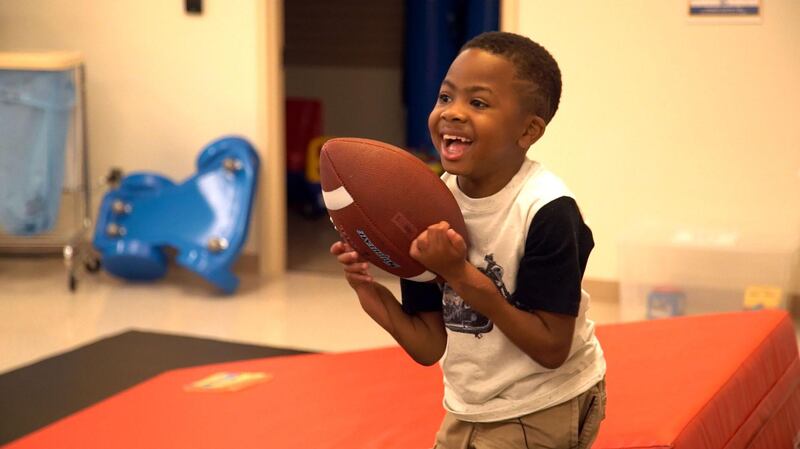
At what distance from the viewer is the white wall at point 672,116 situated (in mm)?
4215

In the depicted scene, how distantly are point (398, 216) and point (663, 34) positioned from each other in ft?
9.64

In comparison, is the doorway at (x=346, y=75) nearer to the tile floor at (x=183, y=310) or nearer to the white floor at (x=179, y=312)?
the tile floor at (x=183, y=310)

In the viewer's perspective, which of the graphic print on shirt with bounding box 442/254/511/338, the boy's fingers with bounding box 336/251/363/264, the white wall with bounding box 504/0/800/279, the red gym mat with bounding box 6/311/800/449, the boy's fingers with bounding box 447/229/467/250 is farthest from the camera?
the white wall with bounding box 504/0/800/279

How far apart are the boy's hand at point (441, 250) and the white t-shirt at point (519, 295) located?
0.33 feet

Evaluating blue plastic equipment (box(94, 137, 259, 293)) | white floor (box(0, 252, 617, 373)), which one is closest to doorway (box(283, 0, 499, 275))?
blue plastic equipment (box(94, 137, 259, 293))

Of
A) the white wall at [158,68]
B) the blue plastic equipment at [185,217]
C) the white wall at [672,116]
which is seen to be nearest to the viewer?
the white wall at [672,116]

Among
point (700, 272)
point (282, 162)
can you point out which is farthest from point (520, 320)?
point (282, 162)

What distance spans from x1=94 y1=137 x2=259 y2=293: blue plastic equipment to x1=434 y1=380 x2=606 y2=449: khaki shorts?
10.1ft

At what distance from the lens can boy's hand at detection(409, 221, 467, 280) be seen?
145 centimetres

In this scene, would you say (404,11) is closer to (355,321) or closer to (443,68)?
(443,68)

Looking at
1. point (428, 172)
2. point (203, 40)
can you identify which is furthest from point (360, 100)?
point (428, 172)

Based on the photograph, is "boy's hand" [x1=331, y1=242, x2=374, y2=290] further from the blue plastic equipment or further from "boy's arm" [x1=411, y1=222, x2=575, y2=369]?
the blue plastic equipment

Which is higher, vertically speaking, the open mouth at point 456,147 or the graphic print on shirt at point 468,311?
the open mouth at point 456,147

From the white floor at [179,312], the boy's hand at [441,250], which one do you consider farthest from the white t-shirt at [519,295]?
A: the white floor at [179,312]
